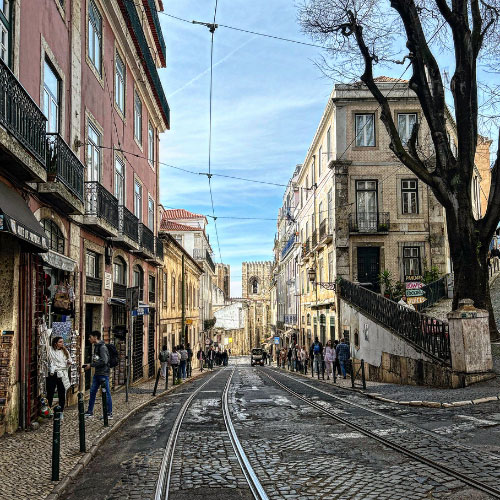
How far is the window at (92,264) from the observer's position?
15305 millimetres

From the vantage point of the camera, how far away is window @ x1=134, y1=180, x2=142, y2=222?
22.2 meters

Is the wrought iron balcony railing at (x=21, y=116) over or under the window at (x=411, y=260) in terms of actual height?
over

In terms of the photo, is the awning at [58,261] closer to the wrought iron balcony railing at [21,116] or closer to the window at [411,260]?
the wrought iron balcony railing at [21,116]

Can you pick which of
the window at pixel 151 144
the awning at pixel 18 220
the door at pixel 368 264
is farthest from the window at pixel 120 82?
the door at pixel 368 264

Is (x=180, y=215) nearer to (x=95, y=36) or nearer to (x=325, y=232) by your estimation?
(x=325, y=232)

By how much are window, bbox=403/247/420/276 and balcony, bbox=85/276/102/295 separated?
1584 cm

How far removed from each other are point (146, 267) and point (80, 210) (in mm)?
10797

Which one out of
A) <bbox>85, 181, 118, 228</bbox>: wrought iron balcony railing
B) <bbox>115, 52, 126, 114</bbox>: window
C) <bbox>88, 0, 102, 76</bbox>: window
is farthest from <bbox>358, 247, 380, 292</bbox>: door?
<bbox>88, 0, 102, 76</bbox>: window

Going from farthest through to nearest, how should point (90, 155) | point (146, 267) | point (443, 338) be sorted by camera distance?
point (146, 267) → point (90, 155) → point (443, 338)

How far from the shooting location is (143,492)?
607cm

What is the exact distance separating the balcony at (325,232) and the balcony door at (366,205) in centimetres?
150

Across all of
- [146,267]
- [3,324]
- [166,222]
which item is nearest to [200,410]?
[3,324]

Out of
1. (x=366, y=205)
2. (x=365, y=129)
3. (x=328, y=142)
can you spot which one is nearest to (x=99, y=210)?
(x=366, y=205)

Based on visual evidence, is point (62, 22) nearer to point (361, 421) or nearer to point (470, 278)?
point (361, 421)
